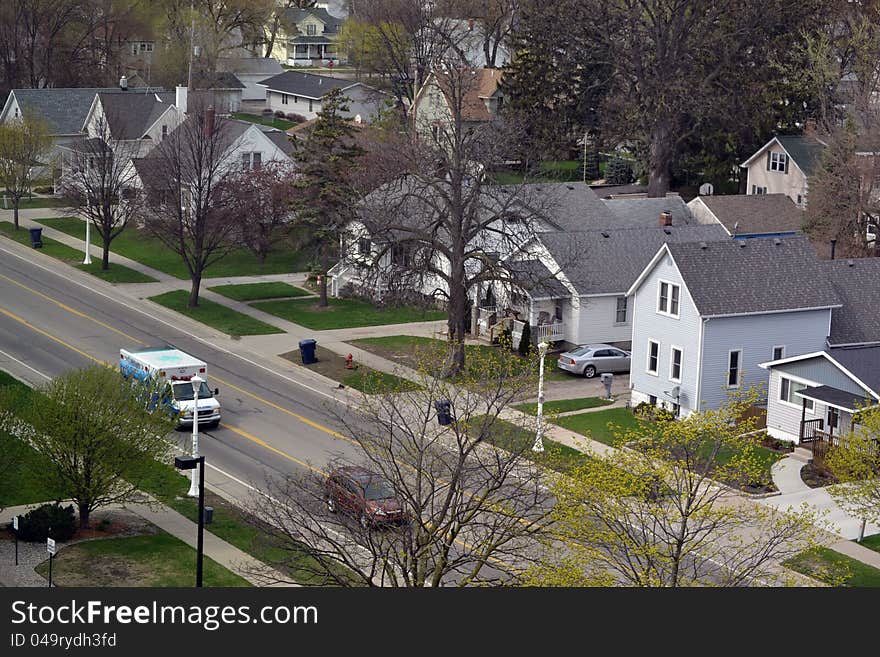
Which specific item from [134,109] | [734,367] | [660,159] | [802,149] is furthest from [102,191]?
[802,149]

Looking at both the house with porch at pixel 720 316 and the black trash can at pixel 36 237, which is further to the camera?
the black trash can at pixel 36 237

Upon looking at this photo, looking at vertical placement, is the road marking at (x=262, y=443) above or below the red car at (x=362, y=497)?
below

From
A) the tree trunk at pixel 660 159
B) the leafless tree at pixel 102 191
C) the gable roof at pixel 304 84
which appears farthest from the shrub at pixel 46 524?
the gable roof at pixel 304 84

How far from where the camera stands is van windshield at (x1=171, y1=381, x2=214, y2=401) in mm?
44562

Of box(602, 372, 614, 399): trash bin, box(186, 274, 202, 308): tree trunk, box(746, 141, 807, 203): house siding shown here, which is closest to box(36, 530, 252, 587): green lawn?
box(602, 372, 614, 399): trash bin

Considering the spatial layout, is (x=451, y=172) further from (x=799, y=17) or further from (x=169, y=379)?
(x=799, y=17)

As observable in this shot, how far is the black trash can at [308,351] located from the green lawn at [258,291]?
38.8 feet

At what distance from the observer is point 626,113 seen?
8725 cm

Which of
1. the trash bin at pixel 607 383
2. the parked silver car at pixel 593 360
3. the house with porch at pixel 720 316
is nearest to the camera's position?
the house with porch at pixel 720 316

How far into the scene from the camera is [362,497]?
3042 centimetres

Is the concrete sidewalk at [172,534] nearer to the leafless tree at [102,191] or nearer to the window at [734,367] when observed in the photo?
the window at [734,367]

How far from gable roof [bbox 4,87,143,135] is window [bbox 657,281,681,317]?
56999 millimetres

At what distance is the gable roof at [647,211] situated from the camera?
69.1 m

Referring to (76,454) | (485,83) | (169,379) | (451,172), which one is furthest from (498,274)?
(485,83)
